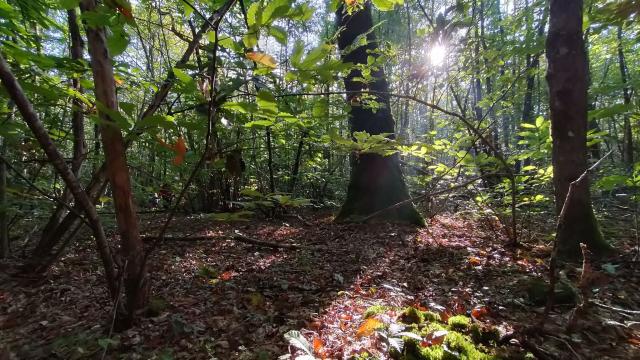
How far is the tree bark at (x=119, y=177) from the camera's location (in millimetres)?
2131

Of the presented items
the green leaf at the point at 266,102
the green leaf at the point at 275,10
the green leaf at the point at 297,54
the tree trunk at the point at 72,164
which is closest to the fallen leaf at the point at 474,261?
the green leaf at the point at 266,102

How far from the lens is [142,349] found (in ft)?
7.79

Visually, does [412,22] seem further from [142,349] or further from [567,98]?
[142,349]

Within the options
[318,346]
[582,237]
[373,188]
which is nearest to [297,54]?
[318,346]

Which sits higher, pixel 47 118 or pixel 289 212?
pixel 47 118

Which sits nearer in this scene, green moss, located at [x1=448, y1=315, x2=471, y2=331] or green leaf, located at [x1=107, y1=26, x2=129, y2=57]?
green leaf, located at [x1=107, y1=26, x2=129, y2=57]

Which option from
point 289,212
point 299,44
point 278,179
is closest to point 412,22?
point 278,179

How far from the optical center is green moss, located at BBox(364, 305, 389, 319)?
274cm

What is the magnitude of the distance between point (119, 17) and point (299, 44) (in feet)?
2.44

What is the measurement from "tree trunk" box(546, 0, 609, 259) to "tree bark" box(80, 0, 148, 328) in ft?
14.3

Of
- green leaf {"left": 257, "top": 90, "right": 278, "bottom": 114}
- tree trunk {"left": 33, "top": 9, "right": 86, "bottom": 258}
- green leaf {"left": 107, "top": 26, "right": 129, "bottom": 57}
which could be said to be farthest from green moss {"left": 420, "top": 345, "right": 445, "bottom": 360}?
tree trunk {"left": 33, "top": 9, "right": 86, "bottom": 258}

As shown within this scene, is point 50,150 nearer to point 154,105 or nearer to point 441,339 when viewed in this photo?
point 154,105

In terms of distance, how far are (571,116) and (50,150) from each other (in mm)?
4877

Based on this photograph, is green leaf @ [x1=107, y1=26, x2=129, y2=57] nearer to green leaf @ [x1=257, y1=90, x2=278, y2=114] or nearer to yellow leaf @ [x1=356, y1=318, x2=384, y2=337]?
green leaf @ [x1=257, y1=90, x2=278, y2=114]
